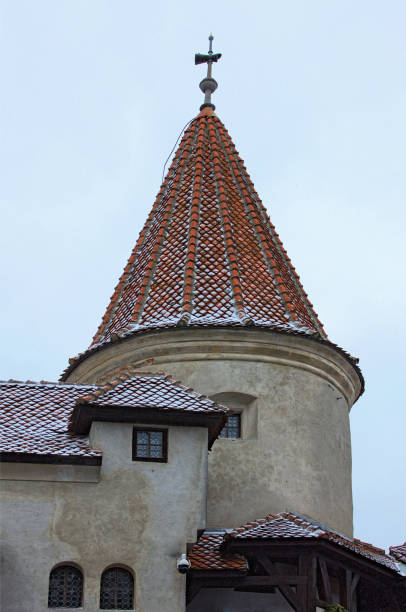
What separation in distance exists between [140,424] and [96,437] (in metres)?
0.79

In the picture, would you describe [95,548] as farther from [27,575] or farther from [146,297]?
[146,297]

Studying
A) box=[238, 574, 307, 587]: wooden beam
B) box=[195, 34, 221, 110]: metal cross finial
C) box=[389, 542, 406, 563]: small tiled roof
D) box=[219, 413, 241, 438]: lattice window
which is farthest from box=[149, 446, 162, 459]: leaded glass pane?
box=[195, 34, 221, 110]: metal cross finial

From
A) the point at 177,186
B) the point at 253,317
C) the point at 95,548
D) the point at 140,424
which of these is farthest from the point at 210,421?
the point at 177,186

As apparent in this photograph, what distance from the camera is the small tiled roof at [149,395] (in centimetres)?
2128

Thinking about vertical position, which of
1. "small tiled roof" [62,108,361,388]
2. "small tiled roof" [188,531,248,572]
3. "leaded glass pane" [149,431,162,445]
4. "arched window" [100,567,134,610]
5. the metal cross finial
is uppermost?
the metal cross finial

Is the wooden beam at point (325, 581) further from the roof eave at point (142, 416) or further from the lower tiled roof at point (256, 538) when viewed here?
→ the roof eave at point (142, 416)

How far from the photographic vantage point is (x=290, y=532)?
2130cm

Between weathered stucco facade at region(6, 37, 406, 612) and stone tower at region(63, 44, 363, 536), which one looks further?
stone tower at region(63, 44, 363, 536)

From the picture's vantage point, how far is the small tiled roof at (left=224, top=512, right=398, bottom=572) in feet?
68.9

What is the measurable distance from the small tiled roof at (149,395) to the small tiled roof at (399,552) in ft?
17.2

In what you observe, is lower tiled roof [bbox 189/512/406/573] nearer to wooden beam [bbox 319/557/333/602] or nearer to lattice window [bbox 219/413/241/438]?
wooden beam [bbox 319/557/333/602]

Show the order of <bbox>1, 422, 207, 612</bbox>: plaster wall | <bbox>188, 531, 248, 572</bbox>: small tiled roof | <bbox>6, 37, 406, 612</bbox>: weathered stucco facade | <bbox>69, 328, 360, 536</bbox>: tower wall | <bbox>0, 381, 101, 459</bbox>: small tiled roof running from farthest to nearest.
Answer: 1. <bbox>69, 328, 360, 536</bbox>: tower wall
2. <bbox>0, 381, 101, 459</bbox>: small tiled roof
3. <bbox>188, 531, 248, 572</bbox>: small tiled roof
4. <bbox>6, 37, 406, 612</bbox>: weathered stucco facade
5. <bbox>1, 422, 207, 612</bbox>: plaster wall

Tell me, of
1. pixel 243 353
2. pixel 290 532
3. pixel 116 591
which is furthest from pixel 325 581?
pixel 243 353

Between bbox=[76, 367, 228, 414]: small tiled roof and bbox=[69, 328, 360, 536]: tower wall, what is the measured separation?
2.47m
